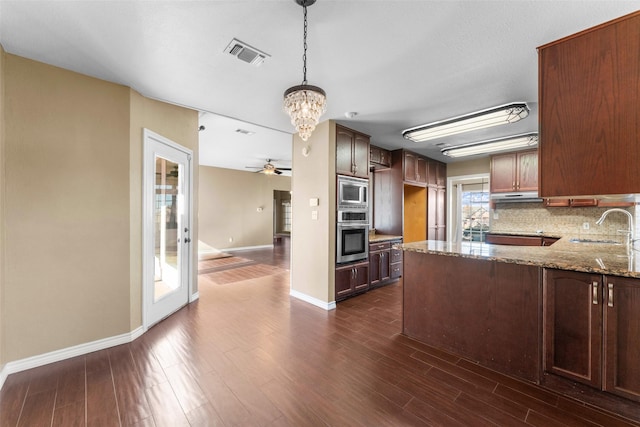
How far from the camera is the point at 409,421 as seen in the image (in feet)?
5.34

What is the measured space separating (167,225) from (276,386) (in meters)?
2.46

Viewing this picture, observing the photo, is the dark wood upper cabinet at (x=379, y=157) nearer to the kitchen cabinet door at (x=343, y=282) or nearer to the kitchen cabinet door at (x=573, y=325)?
the kitchen cabinet door at (x=343, y=282)

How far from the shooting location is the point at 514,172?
502cm

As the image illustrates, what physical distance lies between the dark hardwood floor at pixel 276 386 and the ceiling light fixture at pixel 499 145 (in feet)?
10.8

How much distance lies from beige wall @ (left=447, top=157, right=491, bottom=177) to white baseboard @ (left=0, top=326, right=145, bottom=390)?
6.65 meters

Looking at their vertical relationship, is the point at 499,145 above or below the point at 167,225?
above

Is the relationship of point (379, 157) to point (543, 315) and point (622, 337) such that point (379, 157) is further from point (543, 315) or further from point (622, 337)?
point (622, 337)

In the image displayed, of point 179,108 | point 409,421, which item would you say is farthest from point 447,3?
point 179,108

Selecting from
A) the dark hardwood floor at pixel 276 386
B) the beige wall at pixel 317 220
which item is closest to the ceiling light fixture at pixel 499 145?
the beige wall at pixel 317 220

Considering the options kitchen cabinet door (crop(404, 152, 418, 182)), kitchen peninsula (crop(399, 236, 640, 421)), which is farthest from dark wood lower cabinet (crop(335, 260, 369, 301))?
kitchen cabinet door (crop(404, 152, 418, 182))

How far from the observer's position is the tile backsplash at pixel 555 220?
13.8ft

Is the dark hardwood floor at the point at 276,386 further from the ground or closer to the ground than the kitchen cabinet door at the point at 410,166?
closer to the ground

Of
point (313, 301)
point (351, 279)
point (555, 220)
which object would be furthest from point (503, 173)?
point (313, 301)

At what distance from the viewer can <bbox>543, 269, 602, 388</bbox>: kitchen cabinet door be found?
1.75 meters
